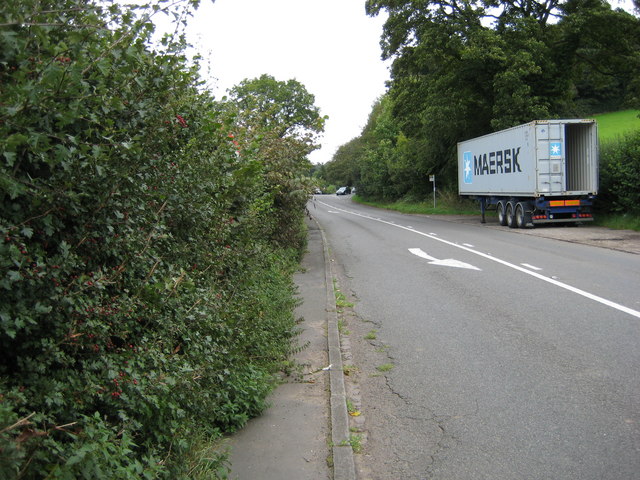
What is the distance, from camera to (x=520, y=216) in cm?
2484

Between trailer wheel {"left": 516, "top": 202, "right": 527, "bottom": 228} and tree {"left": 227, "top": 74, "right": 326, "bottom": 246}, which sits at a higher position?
tree {"left": 227, "top": 74, "right": 326, "bottom": 246}

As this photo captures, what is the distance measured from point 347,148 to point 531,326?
271ft

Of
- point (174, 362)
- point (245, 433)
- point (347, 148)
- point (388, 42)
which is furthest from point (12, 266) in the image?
point (347, 148)

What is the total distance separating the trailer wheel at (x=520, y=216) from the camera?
24.5 metres

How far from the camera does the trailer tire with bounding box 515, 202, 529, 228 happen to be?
24469mm

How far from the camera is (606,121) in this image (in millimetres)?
56906

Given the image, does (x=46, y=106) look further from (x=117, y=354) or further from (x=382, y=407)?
(x=382, y=407)

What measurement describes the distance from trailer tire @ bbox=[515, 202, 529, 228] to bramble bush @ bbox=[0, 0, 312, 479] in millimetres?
21514

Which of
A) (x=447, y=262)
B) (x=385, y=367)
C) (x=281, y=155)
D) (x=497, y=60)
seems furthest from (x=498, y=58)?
(x=385, y=367)

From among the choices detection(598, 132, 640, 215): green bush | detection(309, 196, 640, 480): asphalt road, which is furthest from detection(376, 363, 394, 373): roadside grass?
detection(598, 132, 640, 215): green bush

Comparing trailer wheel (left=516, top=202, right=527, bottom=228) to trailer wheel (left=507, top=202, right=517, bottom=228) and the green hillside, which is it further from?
the green hillside

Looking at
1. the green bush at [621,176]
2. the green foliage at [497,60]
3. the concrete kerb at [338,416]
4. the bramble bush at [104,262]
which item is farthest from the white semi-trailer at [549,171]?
the bramble bush at [104,262]

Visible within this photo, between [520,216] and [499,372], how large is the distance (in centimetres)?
1984

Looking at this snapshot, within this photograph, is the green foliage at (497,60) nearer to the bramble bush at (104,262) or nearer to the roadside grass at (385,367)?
the roadside grass at (385,367)
